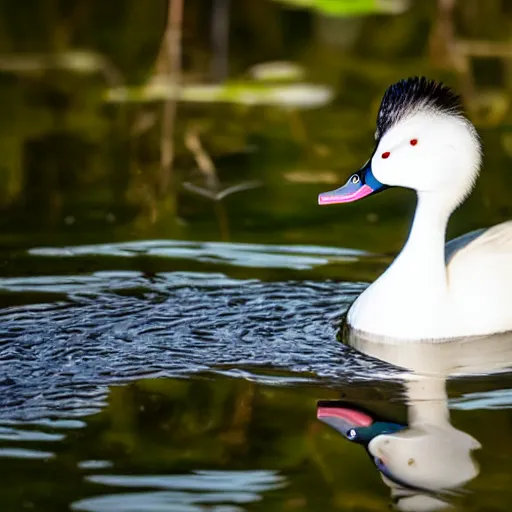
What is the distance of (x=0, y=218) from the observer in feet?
30.6

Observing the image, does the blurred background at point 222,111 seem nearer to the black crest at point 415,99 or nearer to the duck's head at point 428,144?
the duck's head at point 428,144

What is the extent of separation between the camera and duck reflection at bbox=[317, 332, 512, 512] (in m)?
5.16

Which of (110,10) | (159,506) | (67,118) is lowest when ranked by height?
(159,506)

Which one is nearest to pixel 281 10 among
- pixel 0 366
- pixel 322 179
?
pixel 322 179

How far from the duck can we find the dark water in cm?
22

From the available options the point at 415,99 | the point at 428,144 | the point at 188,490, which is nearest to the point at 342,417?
the point at 188,490

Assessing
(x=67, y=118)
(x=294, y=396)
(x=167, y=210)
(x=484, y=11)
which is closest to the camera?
(x=294, y=396)

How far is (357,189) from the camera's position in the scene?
7383 millimetres

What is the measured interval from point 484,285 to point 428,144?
751 millimetres

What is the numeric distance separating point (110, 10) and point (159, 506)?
12072mm

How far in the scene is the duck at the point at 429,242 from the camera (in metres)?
7.10

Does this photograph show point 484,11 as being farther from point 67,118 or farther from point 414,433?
point 414,433

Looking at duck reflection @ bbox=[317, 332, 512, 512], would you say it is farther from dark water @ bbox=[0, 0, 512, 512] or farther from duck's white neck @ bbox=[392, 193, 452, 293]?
duck's white neck @ bbox=[392, 193, 452, 293]

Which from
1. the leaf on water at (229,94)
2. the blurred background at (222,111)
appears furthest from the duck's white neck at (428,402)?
the leaf on water at (229,94)
